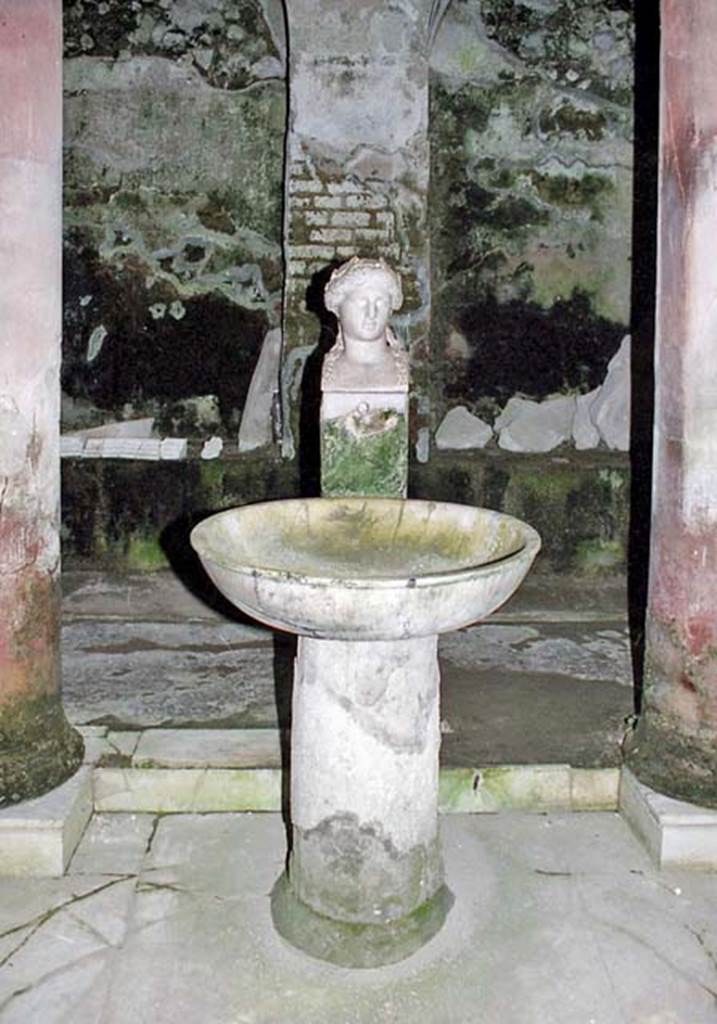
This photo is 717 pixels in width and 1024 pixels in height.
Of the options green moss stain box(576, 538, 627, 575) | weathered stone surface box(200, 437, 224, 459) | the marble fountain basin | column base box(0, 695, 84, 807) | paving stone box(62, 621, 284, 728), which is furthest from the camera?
weathered stone surface box(200, 437, 224, 459)

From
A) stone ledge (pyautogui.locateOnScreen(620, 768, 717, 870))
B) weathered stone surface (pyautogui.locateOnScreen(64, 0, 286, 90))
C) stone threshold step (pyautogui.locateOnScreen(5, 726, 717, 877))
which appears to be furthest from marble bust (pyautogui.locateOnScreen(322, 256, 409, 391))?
weathered stone surface (pyautogui.locateOnScreen(64, 0, 286, 90))

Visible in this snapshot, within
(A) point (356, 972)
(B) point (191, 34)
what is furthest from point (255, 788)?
(B) point (191, 34)

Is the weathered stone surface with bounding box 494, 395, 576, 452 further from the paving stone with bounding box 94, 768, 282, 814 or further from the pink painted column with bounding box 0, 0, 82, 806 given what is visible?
the pink painted column with bounding box 0, 0, 82, 806

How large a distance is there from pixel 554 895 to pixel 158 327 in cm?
482

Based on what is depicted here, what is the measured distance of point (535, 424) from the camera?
684 centimetres

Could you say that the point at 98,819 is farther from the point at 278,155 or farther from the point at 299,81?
the point at 278,155

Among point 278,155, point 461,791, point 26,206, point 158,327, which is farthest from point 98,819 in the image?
point 278,155

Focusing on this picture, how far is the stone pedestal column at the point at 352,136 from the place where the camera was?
5.84 metres

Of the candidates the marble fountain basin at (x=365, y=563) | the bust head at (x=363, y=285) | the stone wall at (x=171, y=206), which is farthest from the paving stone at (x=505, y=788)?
the stone wall at (x=171, y=206)

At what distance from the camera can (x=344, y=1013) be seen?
2537 millimetres

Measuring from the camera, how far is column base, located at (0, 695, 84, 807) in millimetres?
3266

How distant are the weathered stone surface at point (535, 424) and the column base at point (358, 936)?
4.31 m

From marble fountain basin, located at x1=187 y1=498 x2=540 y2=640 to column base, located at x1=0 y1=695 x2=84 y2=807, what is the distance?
98 centimetres

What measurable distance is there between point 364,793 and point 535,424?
4495mm
